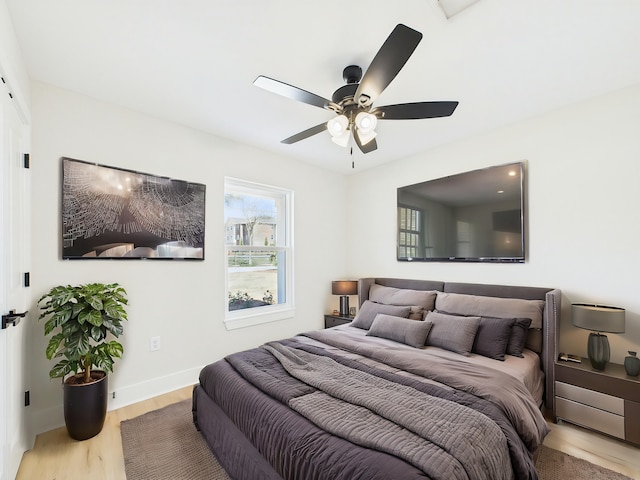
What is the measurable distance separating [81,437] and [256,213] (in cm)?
257

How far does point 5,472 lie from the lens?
1.56m

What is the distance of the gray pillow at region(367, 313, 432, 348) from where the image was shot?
2.59m

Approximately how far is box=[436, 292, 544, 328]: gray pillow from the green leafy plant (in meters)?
2.88

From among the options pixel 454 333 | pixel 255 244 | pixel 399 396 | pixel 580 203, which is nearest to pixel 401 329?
pixel 454 333

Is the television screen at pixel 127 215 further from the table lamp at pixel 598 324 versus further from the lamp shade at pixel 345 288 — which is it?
the table lamp at pixel 598 324

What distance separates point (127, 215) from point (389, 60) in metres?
2.45

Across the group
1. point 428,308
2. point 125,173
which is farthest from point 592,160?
point 125,173

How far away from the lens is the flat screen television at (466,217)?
296cm

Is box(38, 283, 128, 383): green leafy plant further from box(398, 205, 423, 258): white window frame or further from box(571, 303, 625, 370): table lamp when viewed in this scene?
box(571, 303, 625, 370): table lamp

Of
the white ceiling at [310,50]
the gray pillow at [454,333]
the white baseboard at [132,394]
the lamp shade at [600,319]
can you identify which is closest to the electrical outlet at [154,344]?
the white baseboard at [132,394]

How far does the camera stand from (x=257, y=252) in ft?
12.4

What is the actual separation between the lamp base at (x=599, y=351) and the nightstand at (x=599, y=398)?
0.16 feet

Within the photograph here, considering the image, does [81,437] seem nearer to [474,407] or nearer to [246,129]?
[474,407]

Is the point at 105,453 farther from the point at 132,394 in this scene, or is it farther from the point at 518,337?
the point at 518,337
